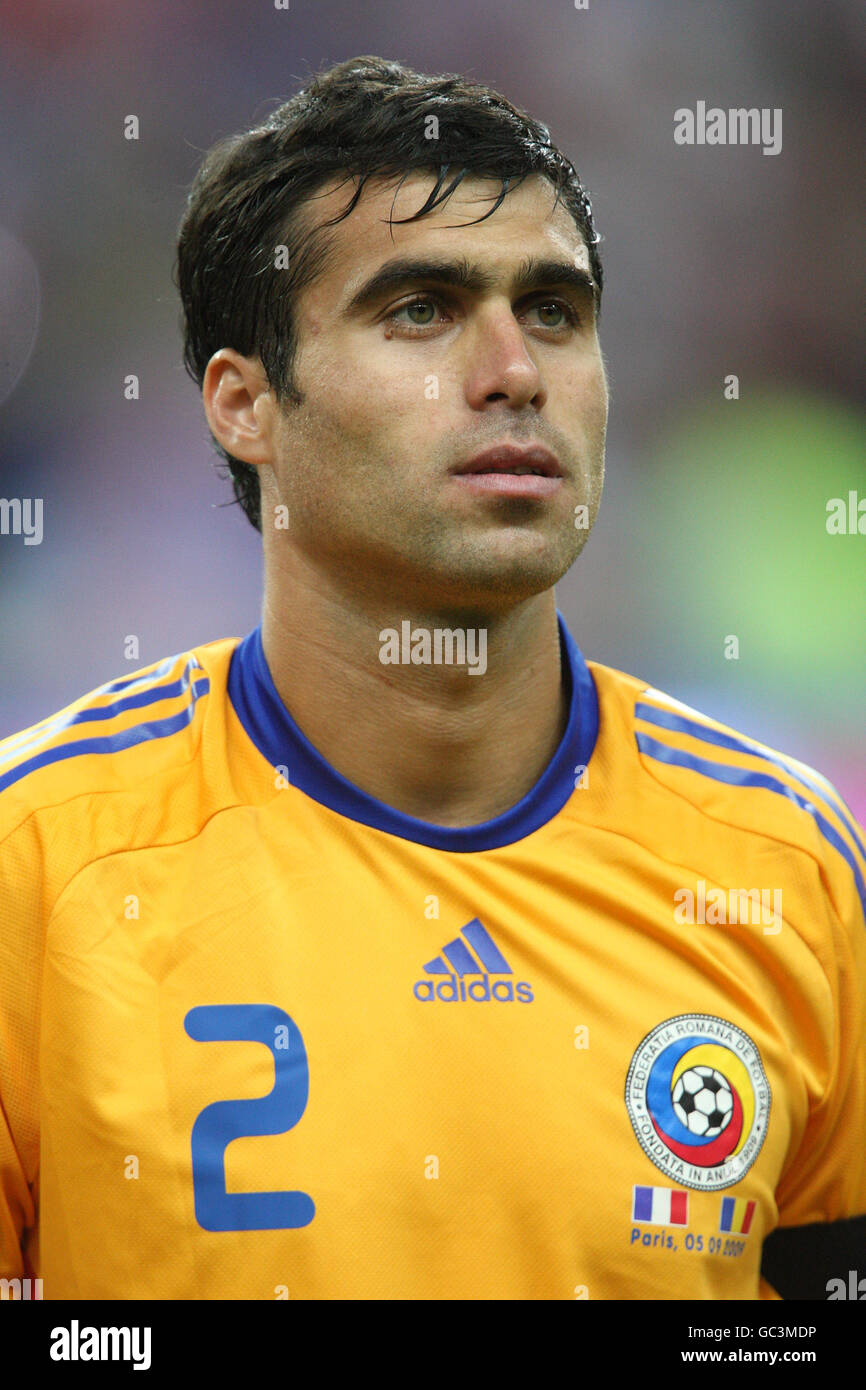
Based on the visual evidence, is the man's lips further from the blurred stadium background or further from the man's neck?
the blurred stadium background

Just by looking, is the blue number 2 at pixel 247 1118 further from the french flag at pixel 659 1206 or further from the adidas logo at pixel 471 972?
the french flag at pixel 659 1206

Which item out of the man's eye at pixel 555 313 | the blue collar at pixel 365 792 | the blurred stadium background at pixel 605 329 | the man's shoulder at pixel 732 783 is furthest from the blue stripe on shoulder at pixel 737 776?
the blurred stadium background at pixel 605 329

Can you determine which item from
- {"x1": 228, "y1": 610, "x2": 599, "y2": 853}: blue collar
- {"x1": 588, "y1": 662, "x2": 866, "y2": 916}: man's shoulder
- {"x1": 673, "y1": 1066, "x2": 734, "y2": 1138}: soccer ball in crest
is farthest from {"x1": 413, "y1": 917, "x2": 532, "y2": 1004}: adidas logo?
{"x1": 588, "y1": 662, "x2": 866, "y2": 916}: man's shoulder

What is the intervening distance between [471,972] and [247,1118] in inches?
15.3

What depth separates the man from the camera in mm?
1890

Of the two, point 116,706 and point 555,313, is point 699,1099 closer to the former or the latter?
point 116,706

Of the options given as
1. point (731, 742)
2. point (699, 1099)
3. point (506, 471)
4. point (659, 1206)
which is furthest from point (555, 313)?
point (659, 1206)

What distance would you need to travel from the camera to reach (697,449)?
463cm

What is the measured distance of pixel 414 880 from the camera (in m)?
2.07

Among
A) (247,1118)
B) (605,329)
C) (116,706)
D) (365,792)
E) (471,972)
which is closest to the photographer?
(247,1118)

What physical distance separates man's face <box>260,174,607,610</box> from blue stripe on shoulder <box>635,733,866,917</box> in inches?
17.1
